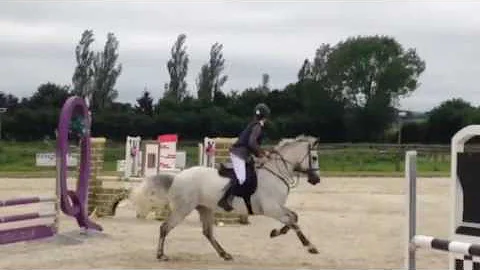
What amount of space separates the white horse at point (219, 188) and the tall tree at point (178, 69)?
80.7 metres

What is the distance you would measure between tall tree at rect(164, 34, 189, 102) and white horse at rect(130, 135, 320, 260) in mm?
80720

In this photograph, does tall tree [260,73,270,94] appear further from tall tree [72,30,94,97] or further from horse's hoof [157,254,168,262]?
horse's hoof [157,254,168,262]

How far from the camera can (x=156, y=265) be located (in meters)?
11.2

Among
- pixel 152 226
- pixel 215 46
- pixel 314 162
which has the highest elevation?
pixel 215 46

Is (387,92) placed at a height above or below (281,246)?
above

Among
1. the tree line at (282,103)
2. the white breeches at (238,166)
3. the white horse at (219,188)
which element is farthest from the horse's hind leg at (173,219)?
the tree line at (282,103)

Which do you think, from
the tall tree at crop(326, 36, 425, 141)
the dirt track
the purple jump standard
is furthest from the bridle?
the tall tree at crop(326, 36, 425, 141)

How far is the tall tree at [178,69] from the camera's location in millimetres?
93938

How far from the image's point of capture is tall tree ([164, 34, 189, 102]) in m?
93.9

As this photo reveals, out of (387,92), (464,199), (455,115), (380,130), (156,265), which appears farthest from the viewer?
(387,92)

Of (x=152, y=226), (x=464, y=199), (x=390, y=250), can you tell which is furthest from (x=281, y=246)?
(x=464, y=199)

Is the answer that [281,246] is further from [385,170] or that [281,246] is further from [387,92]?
[387,92]

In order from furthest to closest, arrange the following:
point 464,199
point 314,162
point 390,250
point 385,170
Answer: point 385,170, point 390,250, point 314,162, point 464,199

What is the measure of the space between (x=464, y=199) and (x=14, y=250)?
840 cm
